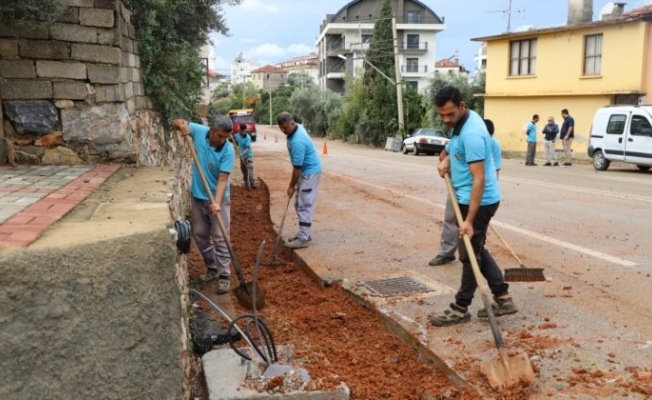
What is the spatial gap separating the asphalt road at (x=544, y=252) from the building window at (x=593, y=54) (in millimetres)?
12561

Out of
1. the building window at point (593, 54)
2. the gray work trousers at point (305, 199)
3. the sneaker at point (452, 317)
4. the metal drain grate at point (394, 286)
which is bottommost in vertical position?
the metal drain grate at point (394, 286)

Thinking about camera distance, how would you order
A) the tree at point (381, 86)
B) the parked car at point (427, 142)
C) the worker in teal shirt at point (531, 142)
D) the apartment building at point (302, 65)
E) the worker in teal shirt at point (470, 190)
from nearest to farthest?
the worker in teal shirt at point (470, 190)
the worker in teal shirt at point (531, 142)
the parked car at point (427, 142)
the tree at point (381, 86)
the apartment building at point (302, 65)

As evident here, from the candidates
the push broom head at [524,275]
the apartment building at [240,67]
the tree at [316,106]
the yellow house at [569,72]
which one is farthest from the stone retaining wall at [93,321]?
the apartment building at [240,67]

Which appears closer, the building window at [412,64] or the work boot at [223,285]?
the work boot at [223,285]

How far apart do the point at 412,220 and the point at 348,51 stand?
64.2 meters

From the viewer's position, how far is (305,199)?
7863 millimetres

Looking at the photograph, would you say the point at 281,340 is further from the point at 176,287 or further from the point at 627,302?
the point at 627,302

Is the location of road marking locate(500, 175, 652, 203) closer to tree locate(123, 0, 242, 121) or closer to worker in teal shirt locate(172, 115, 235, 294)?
tree locate(123, 0, 242, 121)

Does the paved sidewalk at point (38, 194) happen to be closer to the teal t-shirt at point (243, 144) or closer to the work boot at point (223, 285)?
the work boot at point (223, 285)

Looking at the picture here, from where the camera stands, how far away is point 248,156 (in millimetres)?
14695

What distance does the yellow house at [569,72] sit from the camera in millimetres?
A: 23906

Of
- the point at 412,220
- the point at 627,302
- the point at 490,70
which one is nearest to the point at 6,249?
the point at 627,302

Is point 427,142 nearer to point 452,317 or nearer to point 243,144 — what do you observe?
point 243,144

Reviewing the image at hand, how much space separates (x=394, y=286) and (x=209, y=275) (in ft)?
7.13
